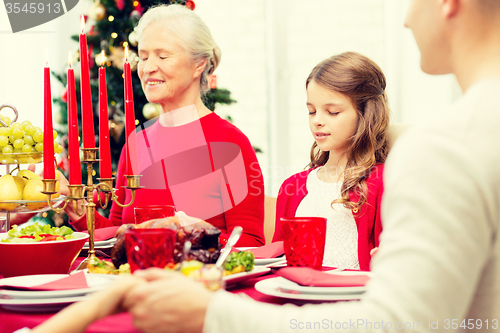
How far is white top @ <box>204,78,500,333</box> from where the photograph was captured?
1.47ft

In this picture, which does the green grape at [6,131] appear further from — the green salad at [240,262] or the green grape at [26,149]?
the green salad at [240,262]

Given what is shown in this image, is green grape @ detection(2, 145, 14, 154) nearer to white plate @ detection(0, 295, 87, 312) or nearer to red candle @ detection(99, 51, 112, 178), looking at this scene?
red candle @ detection(99, 51, 112, 178)

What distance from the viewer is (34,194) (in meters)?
1.11

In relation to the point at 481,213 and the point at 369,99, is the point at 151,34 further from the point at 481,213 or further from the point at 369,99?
the point at 481,213

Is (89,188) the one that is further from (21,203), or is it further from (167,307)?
(167,307)

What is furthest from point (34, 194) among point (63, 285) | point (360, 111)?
point (360, 111)

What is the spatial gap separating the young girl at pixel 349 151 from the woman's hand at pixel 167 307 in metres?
1.13

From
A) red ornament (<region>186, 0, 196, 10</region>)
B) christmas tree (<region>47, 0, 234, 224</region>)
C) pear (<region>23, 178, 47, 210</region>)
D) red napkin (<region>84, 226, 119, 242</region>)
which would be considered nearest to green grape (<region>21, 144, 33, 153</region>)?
pear (<region>23, 178, 47, 210</region>)

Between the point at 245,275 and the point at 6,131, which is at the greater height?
the point at 6,131

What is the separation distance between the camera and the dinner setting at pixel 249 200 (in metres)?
0.46

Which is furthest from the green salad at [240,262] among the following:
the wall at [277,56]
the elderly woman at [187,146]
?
the wall at [277,56]

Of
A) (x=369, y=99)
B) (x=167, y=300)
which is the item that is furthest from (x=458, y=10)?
(x=369, y=99)

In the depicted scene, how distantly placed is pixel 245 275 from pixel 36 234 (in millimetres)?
477

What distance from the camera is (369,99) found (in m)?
1.74
